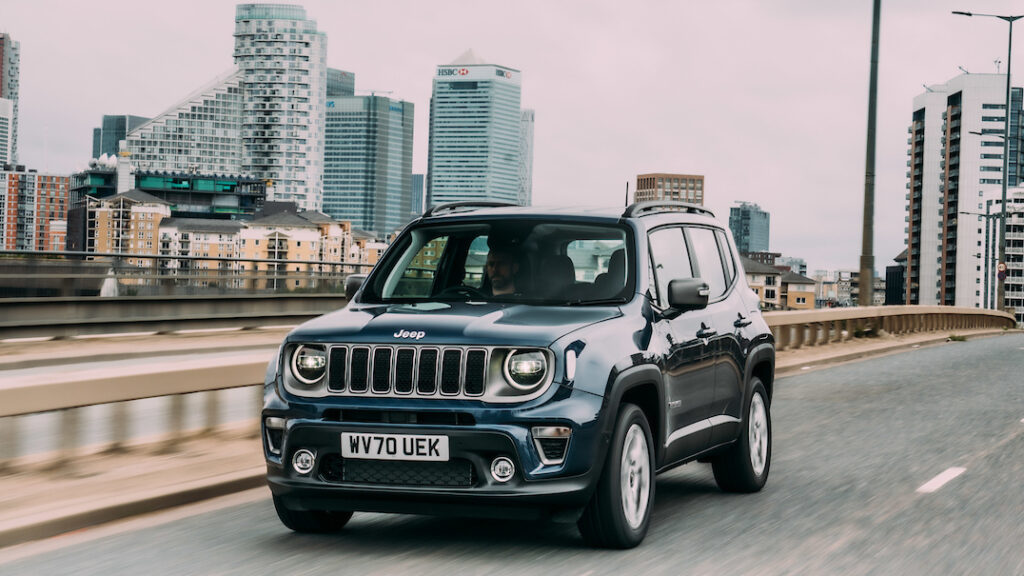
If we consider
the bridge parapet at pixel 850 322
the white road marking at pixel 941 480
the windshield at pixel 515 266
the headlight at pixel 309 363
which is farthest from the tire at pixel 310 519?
the bridge parapet at pixel 850 322

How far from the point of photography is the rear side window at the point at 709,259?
7.99 metres

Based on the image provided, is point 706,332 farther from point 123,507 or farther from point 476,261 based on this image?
point 123,507

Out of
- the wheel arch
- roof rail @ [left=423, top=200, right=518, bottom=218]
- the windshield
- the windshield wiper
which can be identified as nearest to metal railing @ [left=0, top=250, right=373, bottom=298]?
roof rail @ [left=423, top=200, right=518, bottom=218]

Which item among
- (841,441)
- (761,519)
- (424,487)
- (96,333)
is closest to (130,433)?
(424,487)

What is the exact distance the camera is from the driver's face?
22.7 feet

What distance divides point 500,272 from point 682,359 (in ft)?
3.41

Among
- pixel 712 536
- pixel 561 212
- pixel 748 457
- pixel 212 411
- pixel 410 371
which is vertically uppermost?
pixel 561 212

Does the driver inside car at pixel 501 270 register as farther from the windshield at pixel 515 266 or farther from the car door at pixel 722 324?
the car door at pixel 722 324

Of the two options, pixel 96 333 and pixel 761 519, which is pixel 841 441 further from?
pixel 96 333

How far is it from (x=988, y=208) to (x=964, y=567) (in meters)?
203

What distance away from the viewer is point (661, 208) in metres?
7.71

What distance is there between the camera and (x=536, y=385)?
229 inches

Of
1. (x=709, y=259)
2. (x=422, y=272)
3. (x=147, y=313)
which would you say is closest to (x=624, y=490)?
(x=422, y=272)

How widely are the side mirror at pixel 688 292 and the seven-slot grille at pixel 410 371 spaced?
1371 millimetres
